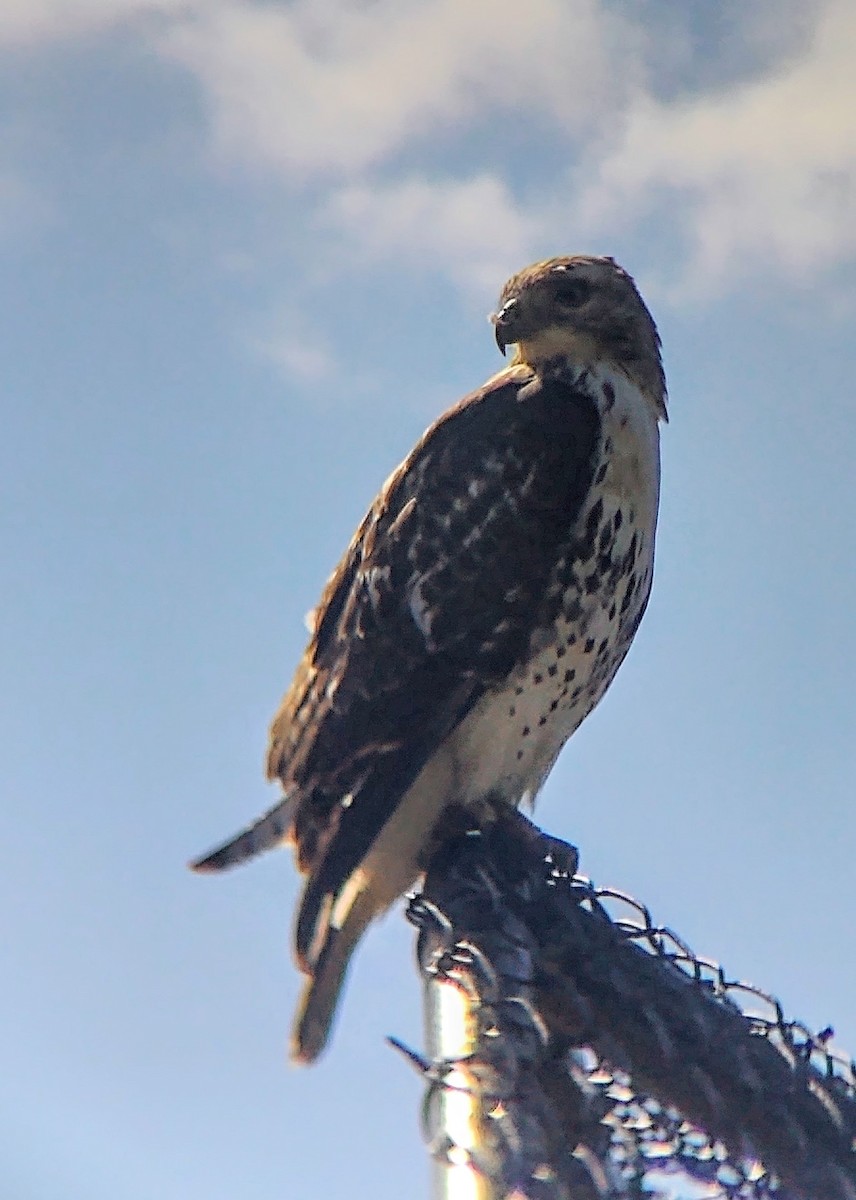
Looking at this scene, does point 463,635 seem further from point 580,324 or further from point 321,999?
point 580,324

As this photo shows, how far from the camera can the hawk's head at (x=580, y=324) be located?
5066 mm

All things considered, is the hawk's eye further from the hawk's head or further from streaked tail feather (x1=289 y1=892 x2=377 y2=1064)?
streaked tail feather (x1=289 y1=892 x2=377 y2=1064)

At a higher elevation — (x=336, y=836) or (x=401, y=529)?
(x=401, y=529)

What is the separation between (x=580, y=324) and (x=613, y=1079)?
3.01 m

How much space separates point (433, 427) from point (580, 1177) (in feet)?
9.68

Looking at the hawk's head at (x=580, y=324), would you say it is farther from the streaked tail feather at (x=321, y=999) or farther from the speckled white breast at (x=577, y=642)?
the streaked tail feather at (x=321, y=999)

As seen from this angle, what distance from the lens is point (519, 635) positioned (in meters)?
4.45

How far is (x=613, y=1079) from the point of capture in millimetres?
2471

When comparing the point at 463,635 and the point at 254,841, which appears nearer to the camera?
the point at 254,841

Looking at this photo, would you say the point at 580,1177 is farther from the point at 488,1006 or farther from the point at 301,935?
the point at 301,935

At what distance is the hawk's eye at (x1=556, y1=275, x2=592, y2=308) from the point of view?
511cm

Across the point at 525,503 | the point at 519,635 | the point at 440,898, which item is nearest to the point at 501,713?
the point at 519,635

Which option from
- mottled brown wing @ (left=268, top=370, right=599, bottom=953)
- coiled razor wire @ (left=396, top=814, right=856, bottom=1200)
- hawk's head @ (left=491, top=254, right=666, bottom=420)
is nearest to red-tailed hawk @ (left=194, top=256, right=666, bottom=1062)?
mottled brown wing @ (left=268, top=370, right=599, bottom=953)

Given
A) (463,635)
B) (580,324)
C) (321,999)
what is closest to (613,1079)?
(321,999)
